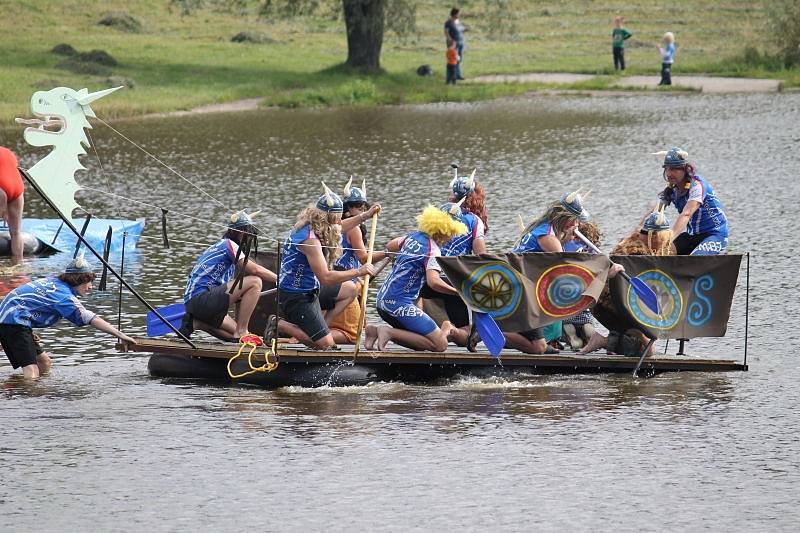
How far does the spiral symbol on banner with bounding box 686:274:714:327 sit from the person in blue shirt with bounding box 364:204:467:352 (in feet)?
7.28

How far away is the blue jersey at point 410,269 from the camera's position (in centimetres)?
1312

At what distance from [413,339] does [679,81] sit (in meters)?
29.6

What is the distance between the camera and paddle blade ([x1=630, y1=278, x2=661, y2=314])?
13.2 meters

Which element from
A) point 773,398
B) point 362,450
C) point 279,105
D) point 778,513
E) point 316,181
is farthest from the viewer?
point 279,105

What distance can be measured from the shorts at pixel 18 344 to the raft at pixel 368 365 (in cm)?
87

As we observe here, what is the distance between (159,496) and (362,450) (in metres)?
1.74

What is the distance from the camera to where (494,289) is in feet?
42.4

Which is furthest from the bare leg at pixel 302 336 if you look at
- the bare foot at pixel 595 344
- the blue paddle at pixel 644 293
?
the blue paddle at pixel 644 293

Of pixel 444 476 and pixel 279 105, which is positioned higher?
pixel 279 105

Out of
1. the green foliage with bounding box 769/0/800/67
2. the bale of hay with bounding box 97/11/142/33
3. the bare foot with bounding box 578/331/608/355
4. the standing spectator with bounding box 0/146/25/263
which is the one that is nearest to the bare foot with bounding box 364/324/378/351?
the bare foot with bounding box 578/331/608/355

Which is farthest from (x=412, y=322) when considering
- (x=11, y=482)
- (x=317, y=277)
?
(x=11, y=482)

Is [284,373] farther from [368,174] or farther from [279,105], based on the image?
[279,105]

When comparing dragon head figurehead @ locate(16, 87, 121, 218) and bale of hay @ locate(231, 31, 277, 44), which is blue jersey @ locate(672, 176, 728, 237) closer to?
dragon head figurehead @ locate(16, 87, 121, 218)

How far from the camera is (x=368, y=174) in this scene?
26047 millimetres
